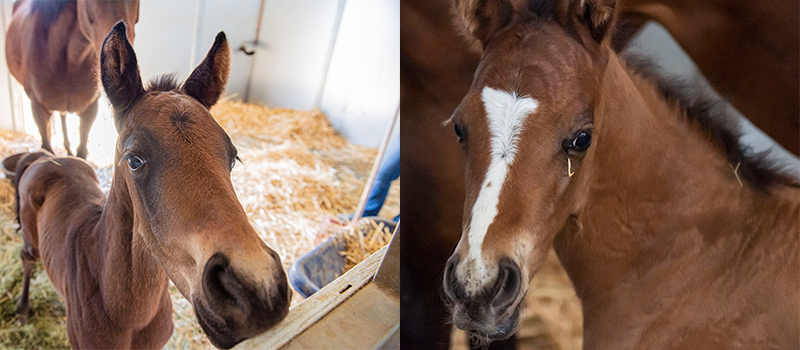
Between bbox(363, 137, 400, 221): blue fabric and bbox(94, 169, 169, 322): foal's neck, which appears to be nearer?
bbox(94, 169, 169, 322): foal's neck

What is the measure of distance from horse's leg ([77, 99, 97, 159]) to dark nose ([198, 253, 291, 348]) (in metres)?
0.45

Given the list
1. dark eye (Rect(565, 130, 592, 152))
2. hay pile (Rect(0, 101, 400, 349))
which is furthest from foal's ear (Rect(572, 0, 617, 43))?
hay pile (Rect(0, 101, 400, 349))

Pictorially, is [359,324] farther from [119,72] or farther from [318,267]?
[119,72]

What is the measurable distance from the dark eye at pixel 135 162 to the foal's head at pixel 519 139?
1.67 ft

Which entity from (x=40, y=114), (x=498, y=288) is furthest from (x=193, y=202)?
(x=40, y=114)

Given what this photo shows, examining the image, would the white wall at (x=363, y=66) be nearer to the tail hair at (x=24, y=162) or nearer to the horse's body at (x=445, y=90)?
the horse's body at (x=445, y=90)

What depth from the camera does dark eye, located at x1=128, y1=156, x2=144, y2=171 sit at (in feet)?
2.17

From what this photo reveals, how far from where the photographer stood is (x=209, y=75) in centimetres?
72

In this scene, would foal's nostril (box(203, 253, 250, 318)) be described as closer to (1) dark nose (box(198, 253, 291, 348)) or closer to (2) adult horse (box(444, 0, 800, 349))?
(1) dark nose (box(198, 253, 291, 348))

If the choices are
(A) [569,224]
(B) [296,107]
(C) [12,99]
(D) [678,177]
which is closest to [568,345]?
(A) [569,224]

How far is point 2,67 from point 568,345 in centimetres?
122

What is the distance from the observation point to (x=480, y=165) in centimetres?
56

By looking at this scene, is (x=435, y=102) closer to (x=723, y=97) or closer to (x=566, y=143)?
(x=566, y=143)

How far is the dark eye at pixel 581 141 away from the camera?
57 cm
